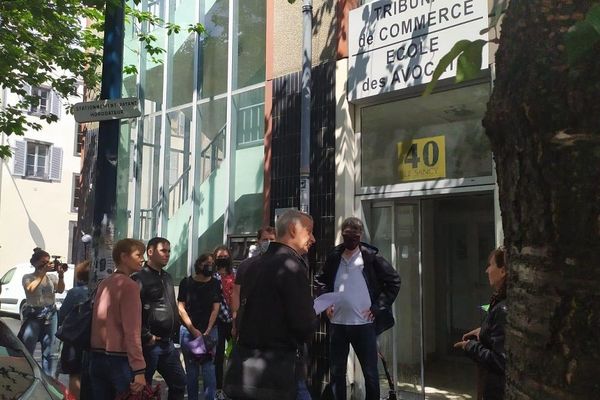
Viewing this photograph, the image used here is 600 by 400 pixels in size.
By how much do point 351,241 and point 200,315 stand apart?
5.81ft

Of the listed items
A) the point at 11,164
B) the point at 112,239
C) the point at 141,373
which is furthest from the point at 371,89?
the point at 11,164

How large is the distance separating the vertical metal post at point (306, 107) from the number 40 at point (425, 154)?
1222 millimetres

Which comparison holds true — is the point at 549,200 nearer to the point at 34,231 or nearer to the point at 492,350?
the point at 492,350

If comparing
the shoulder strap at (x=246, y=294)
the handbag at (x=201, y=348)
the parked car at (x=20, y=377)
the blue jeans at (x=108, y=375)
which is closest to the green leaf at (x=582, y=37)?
the shoulder strap at (x=246, y=294)

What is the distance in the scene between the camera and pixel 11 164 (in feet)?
86.0

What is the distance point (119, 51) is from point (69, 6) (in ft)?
17.1

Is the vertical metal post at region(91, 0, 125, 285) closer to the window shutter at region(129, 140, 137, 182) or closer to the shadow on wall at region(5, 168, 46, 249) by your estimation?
the window shutter at region(129, 140, 137, 182)

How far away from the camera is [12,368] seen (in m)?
3.56

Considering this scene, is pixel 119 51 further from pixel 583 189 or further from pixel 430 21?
pixel 583 189

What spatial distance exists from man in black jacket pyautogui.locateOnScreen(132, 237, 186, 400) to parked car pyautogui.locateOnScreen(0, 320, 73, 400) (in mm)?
1110

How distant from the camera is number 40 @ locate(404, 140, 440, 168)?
7016 millimetres

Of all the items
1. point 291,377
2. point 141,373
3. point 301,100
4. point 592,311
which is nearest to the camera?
point 592,311

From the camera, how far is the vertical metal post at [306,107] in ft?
24.3

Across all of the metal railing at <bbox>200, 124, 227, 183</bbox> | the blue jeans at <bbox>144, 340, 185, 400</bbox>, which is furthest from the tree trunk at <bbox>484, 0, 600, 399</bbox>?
the metal railing at <bbox>200, 124, 227, 183</bbox>
